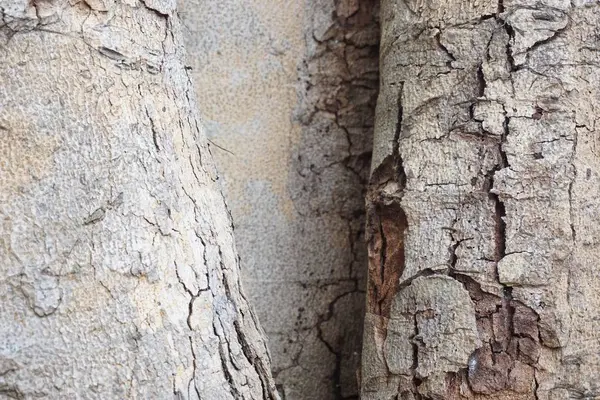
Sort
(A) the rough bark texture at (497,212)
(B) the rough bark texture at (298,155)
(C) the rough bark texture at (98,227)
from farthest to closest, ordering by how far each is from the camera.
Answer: (B) the rough bark texture at (298,155), (A) the rough bark texture at (497,212), (C) the rough bark texture at (98,227)

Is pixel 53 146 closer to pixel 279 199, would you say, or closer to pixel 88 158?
pixel 88 158

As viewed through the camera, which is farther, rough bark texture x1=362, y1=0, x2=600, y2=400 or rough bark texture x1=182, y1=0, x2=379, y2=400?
rough bark texture x1=182, y1=0, x2=379, y2=400

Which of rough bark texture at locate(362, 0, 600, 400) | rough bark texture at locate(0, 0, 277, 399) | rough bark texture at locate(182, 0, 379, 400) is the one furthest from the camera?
rough bark texture at locate(182, 0, 379, 400)

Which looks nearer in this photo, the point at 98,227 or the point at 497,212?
the point at 98,227

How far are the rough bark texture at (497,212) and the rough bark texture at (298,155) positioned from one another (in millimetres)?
254

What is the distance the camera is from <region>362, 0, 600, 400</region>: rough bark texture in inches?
38.5

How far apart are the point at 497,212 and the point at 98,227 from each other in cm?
50

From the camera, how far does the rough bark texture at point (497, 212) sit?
98 cm

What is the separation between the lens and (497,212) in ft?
3.26

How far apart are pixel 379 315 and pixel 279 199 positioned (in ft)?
1.03

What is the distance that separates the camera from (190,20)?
50.5 inches

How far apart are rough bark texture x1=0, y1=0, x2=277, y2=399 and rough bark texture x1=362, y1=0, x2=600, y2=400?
265mm

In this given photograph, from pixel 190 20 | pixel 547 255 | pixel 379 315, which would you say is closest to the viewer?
pixel 547 255

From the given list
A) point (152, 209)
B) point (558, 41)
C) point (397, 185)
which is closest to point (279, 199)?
point (397, 185)
